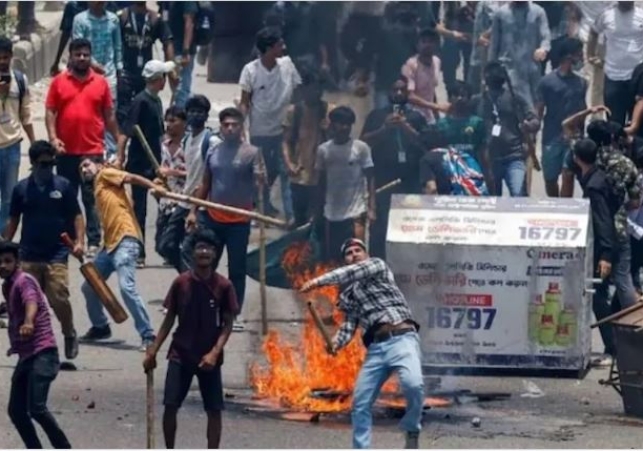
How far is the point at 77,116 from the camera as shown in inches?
653

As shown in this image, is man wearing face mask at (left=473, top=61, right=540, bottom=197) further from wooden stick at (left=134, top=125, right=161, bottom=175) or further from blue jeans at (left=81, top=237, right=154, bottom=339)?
blue jeans at (left=81, top=237, right=154, bottom=339)

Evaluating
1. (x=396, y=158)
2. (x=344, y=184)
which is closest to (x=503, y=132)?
(x=396, y=158)

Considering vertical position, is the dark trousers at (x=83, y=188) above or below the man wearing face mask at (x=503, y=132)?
below

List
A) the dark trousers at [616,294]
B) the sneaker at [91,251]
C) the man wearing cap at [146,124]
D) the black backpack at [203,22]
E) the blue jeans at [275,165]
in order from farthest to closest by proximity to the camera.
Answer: the black backpack at [203,22] → the blue jeans at [275,165] → the sneaker at [91,251] → the man wearing cap at [146,124] → the dark trousers at [616,294]

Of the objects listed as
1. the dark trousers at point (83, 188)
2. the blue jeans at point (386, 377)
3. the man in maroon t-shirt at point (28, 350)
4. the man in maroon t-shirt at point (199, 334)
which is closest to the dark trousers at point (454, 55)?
the dark trousers at point (83, 188)

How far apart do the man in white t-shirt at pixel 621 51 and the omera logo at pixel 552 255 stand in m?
5.35

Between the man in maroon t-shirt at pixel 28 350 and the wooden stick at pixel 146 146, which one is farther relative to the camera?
the wooden stick at pixel 146 146

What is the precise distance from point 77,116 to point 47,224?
2.66 meters

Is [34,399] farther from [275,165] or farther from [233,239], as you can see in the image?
[275,165]

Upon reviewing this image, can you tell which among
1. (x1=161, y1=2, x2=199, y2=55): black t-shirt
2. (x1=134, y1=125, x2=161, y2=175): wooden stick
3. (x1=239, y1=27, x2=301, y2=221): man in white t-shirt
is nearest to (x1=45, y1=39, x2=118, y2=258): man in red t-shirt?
(x1=134, y1=125, x2=161, y2=175): wooden stick

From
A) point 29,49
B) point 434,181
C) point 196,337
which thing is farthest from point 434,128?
point 29,49

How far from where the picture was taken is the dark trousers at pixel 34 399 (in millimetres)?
11672

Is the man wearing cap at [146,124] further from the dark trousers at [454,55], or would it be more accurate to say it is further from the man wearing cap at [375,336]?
the dark trousers at [454,55]

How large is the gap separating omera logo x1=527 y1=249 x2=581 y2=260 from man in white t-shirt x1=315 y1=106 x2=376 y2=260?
2132 millimetres
